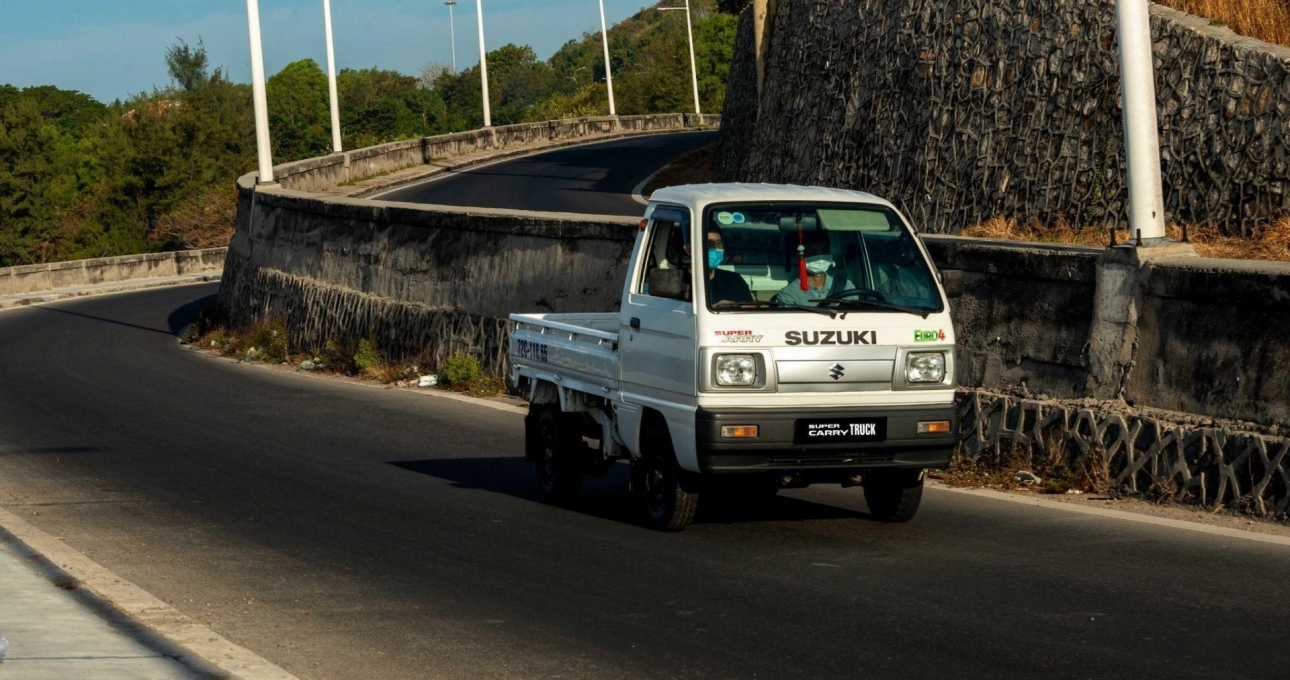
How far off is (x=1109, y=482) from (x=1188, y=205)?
30.5ft

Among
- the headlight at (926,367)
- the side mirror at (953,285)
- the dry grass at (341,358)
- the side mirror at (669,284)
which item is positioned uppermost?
the side mirror at (669,284)

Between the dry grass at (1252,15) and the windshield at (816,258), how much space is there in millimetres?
12428

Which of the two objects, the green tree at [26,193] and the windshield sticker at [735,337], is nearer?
the windshield sticker at [735,337]

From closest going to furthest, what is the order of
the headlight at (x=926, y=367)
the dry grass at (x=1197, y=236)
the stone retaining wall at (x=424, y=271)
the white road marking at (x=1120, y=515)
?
the white road marking at (x=1120, y=515) < the headlight at (x=926, y=367) < the dry grass at (x=1197, y=236) < the stone retaining wall at (x=424, y=271)

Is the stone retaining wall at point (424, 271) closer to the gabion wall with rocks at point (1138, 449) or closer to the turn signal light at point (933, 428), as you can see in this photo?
the gabion wall with rocks at point (1138, 449)

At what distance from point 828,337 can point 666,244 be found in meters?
1.51

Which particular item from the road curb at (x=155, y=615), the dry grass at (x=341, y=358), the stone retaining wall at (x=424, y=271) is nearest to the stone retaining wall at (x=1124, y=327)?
the stone retaining wall at (x=424, y=271)

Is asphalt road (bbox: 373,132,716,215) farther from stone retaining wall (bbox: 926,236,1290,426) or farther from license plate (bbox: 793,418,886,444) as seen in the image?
license plate (bbox: 793,418,886,444)

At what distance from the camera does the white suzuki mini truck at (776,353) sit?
926 cm

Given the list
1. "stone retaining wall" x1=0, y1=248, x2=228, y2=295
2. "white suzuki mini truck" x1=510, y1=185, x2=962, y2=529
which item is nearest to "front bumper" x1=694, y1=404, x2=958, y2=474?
"white suzuki mini truck" x1=510, y1=185, x2=962, y2=529

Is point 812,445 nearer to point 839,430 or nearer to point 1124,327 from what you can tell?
point 839,430

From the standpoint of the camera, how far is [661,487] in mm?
9984

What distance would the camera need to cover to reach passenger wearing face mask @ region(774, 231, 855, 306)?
9.65 metres

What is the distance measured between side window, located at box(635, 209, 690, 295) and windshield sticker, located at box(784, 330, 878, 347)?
0.95m
